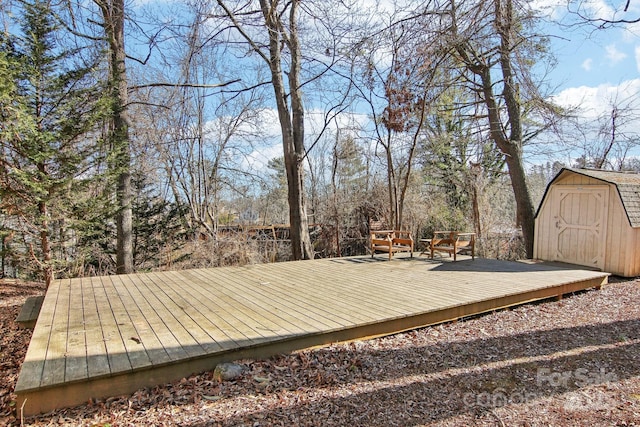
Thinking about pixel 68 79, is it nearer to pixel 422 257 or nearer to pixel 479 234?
pixel 422 257

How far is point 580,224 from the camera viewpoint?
23.0 feet

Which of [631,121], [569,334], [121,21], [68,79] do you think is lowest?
[569,334]

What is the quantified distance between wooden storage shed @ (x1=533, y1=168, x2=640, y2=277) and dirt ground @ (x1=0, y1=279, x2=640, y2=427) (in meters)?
3.32

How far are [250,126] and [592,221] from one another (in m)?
9.04

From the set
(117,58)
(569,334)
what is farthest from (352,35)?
(569,334)

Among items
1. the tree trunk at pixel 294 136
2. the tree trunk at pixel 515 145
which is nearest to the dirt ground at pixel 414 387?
the tree trunk at pixel 294 136

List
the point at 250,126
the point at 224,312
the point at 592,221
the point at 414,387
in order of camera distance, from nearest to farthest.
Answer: the point at 414,387 → the point at 224,312 → the point at 592,221 → the point at 250,126

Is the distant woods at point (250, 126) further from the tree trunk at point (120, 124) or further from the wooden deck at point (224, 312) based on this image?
the wooden deck at point (224, 312)

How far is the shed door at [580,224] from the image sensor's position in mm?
6695

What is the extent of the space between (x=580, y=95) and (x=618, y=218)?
12.8ft

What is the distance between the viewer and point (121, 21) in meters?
6.72

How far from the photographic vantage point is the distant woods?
5.05 m

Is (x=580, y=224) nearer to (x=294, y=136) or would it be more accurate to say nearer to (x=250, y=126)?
(x=294, y=136)

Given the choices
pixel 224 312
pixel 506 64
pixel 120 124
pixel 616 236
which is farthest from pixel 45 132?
pixel 616 236
